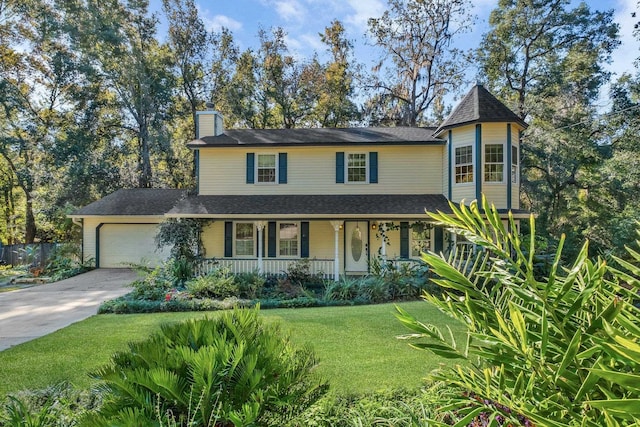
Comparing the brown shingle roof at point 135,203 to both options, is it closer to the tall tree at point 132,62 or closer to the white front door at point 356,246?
the tall tree at point 132,62

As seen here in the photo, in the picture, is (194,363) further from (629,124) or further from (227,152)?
(629,124)

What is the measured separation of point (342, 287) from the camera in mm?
10703

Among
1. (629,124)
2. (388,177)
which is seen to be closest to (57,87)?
(388,177)

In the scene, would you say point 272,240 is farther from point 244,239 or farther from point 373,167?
point 373,167

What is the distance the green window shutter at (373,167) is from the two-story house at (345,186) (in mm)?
42

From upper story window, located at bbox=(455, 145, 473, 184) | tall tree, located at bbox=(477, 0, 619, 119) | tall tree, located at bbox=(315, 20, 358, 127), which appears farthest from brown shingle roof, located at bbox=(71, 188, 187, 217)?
tall tree, located at bbox=(477, 0, 619, 119)

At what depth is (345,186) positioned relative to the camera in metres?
14.2

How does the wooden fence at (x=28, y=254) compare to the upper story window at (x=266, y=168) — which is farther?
the wooden fence at (x=28, y=254)

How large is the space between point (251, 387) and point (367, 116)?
2397cm

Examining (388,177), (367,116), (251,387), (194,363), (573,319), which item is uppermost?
(367,116)

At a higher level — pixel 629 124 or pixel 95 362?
pixel 629 124

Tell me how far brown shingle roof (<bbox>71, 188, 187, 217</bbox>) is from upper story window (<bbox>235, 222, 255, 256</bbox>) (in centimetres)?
365

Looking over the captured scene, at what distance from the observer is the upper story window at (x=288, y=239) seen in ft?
45.8

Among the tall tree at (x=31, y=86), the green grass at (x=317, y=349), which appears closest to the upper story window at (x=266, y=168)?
the green grass at (x=317, y=349)
